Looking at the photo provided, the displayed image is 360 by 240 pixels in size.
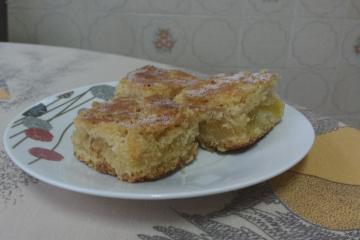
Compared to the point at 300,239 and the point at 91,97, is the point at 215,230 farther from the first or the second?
the point at 91,97

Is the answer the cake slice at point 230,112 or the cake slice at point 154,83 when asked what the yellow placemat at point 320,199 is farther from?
the cake slice at point 154,83

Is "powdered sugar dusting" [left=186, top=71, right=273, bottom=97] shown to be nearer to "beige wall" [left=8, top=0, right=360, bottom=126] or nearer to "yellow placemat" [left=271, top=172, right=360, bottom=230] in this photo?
"yellow placemat" [left=271, top=172, right=360, bottom=230]

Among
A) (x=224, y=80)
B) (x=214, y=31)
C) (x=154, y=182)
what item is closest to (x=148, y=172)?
(x=154, y=182)

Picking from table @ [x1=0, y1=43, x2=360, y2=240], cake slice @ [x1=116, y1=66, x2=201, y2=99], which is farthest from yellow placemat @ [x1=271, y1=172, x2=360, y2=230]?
cake slice @ [x1=116, y1=66, x2=201, y2=99]

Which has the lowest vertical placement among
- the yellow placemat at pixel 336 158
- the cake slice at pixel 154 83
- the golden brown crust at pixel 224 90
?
the yellow placemat at pixel 336 158

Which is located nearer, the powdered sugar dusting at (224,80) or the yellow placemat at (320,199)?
the yellow placemat at (320,199)

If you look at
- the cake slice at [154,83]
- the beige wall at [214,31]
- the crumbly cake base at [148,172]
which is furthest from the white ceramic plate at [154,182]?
the beige wall at [214,31]

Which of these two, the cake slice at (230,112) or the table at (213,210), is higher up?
the cake slice at (230,112)
